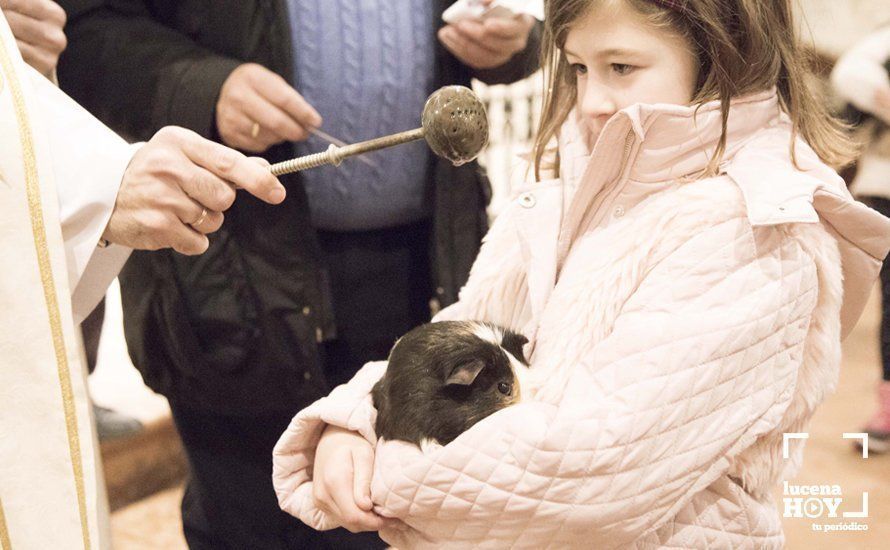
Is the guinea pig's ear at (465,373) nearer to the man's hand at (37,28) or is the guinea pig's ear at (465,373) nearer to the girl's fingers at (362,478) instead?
→ the girl's fingers at (362,478)

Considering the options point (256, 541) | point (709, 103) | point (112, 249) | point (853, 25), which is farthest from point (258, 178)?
point (853, 25)

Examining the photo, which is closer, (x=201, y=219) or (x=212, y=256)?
(x=201, y=219)

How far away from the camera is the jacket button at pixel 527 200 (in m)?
1.52

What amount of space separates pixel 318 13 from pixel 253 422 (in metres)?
0.82

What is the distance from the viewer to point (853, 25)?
4125 mm

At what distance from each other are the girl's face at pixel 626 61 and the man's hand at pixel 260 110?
1.82ft

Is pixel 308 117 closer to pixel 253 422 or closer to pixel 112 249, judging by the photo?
pixel 112 249

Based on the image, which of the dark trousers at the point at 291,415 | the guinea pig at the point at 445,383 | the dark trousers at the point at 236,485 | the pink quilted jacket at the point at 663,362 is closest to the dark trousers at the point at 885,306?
the dark trousers at the point at 291,415

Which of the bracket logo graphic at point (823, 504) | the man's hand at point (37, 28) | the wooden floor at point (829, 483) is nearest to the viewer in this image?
the man's hand at point (37, 28)

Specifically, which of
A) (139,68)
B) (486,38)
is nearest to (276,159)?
(139,68)

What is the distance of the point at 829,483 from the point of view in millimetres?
3273

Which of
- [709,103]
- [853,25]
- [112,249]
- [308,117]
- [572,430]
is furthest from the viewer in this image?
[853,25]

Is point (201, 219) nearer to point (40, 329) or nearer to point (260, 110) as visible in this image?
point (40, 329)

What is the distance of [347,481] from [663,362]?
44cm
